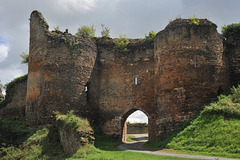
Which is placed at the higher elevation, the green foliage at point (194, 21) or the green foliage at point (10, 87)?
the green foliage at point (194, 21)

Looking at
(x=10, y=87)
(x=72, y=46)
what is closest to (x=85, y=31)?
(x=72, y=46)

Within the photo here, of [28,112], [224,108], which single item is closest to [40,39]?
[28,112]

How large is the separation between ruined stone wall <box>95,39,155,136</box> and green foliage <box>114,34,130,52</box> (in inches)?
10.3

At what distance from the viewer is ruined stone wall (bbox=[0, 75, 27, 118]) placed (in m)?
20.3

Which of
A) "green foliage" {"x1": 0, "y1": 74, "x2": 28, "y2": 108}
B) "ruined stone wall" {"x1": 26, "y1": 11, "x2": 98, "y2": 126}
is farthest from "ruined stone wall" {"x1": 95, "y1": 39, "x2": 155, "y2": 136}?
"green foliage" {"x1": 0, "y1": 74, "x2": 28, "y2": 108}

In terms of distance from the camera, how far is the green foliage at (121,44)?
19.0 m

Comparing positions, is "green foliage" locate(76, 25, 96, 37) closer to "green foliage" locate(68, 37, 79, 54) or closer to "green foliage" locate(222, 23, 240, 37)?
"green foliage" locate(68, 37, 79, 54)

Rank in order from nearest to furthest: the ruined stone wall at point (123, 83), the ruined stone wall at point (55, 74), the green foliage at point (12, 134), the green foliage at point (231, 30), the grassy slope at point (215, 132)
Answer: the grassy slope at point (215, 132) < the green foliage at point (12, 134) < the ruined stone wall at point (55, 74) < the green foliage at point (231, 30) < the ruined stone wall at point (123, 83)

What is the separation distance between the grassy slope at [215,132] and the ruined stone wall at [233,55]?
199cm

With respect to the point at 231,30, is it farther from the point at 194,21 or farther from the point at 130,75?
the point at 130,75

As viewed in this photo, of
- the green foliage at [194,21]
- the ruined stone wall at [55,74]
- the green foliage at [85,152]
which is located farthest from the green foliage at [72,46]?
the green foliage at [194,21]

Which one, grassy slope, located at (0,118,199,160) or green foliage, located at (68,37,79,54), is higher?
green foliage, located at (68,37,79,54)

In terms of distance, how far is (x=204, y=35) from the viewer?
15398 mm

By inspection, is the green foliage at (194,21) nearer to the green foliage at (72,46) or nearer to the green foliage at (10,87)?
the green foliage at (72,46)
